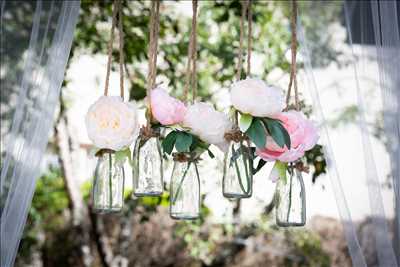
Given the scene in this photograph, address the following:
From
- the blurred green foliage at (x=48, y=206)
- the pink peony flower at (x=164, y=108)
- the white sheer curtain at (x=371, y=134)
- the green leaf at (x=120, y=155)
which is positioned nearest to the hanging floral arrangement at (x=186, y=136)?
the pink peony flower at (x=164, y=108)

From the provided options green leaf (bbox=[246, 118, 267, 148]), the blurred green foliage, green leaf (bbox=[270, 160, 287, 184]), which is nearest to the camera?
green leaf (bbox=[246, 118, 267, 148])

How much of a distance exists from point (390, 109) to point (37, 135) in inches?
31.7

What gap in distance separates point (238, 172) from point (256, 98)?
182 millimetres

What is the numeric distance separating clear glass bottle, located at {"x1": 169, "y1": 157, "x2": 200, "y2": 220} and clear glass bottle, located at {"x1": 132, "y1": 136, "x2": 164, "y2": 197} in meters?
0.04

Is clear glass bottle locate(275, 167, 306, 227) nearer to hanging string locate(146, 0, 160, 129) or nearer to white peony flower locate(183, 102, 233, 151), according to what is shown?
white peony flower locate(183, 102, 233, 151)

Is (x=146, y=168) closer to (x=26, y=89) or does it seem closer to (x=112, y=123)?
(x=112, y=123)

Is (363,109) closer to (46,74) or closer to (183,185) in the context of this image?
(183,185)

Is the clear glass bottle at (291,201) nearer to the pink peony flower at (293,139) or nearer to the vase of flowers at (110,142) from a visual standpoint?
the pink peony flower at (293,139)

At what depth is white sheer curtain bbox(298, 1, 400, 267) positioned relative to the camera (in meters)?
1.26

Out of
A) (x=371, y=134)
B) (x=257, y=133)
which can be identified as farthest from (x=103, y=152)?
(x=371, y=134)

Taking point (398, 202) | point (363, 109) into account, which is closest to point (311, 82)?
point (363, 109)

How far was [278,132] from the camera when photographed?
1.24 m

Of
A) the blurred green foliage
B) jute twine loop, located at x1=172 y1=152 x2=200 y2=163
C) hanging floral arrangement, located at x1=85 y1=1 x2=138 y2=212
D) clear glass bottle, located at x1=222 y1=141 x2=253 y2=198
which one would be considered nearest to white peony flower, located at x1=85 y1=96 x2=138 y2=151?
hanging floral arrangement, located at x1=85 y1=1 x2=138 y2=212

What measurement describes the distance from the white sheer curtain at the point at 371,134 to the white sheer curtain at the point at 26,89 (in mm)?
616
